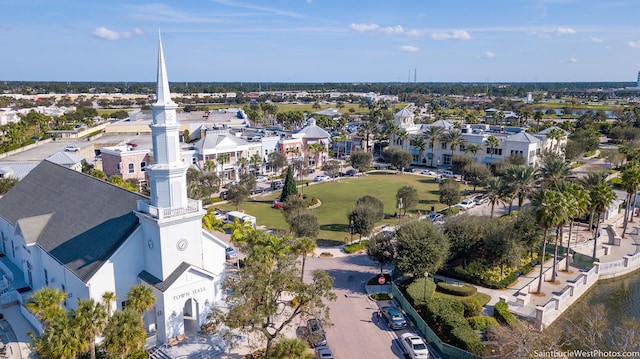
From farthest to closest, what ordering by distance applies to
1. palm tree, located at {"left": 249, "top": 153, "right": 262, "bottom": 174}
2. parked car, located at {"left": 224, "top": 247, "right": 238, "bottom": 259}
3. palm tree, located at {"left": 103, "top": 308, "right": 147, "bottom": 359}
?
palm tree, located at {"left": 249, "top": 153, "right": 262, "bottom": 174} → parked car, located at {"left": 224, "top": 247, "right": 238, "bottom": 259} → palm tree, located at {"left": 103, "top": 308, "right": 147, "bottom": 359}

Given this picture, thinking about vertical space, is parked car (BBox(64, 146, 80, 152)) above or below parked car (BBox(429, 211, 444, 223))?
above

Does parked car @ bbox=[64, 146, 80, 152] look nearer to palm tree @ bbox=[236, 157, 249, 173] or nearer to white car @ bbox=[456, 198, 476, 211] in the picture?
palm tree @ bbox=[236, 157, 249, 173]

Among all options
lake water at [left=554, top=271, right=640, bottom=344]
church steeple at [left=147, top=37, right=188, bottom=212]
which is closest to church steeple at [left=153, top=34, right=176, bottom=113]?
church steeple at [left=147, top=37, right=188, bottom=212]

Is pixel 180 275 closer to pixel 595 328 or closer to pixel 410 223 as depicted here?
pixel 410 223

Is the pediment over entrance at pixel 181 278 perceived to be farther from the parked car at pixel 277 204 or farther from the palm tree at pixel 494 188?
the parked car at pixel 277 204

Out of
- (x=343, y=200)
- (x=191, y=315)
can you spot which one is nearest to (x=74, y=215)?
(x=191, y=315)

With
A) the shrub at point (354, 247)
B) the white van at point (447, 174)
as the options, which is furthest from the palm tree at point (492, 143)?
the shrub at point (354, 247)
